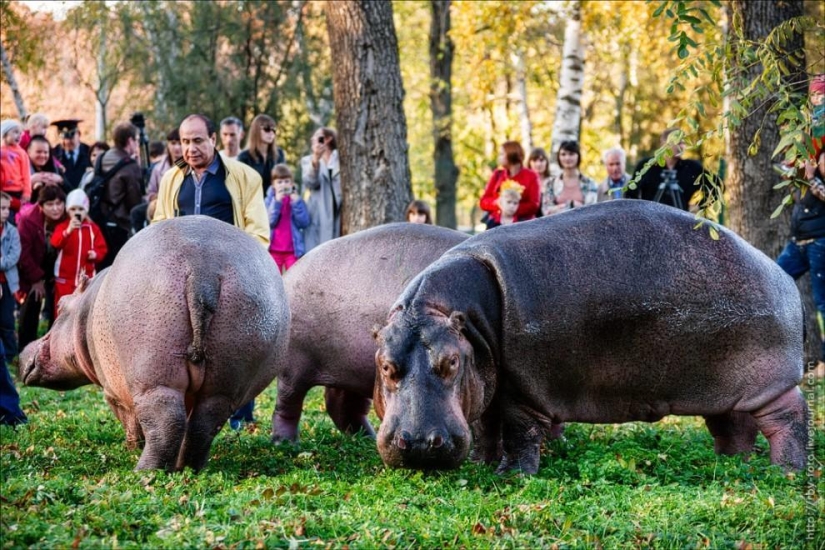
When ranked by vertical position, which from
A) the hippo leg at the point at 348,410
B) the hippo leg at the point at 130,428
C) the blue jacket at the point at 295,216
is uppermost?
the blue jacket at the point at 295,216

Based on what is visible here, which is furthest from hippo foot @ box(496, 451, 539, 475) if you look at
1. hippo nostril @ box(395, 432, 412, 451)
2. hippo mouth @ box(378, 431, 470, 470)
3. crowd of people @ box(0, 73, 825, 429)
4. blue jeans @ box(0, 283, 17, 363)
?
blue jeans @ box(0, 283, 17, 363)

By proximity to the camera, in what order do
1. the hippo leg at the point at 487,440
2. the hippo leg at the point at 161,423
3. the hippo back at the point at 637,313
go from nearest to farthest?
the hippo leg at the point at 161,423, the hippo back at the point at 637,313, the hippo leg at the point at 487,440

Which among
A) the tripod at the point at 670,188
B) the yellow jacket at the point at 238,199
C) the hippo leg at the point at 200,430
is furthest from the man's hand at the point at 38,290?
the tripod at the point at 670,188

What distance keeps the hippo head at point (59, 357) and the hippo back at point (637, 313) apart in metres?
2.69

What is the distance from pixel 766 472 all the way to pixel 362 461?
2577mm

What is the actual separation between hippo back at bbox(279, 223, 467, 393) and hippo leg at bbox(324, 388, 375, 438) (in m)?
0.79

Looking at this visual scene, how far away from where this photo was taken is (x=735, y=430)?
7.51m

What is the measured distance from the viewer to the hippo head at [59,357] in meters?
7.54

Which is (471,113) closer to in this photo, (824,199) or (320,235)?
(320,235)

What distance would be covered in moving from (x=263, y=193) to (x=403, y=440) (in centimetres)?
527

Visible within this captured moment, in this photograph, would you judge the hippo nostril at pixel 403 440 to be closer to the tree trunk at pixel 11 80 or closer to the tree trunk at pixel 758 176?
the tree trunk at pixel 758 176

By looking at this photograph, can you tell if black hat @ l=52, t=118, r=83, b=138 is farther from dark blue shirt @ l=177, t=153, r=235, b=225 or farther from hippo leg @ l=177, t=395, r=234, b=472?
hippo leg @ l=177, t=395, r=234, b=472

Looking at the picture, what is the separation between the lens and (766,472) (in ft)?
22.0

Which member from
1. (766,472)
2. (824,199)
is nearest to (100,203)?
(824,199)
